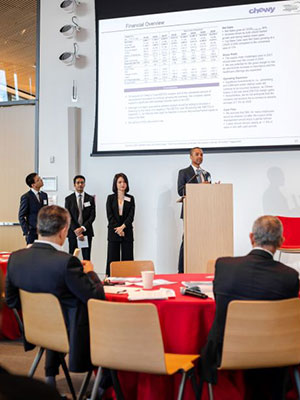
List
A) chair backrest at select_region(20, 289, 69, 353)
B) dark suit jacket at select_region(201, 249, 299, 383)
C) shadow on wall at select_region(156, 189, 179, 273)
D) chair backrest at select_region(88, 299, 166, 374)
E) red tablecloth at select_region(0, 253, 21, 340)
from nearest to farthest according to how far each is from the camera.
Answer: chair backrest at select_region(88, 299, 166, 374)
dark suit jacket at select_region(201, 249, 299, 383)
chair backrest at select_region(20, 289, 69, 353)
red tablecloth at select_region(0, 253, 21, 340)
shadow on wall at select_region(156, 189, 179, 273)

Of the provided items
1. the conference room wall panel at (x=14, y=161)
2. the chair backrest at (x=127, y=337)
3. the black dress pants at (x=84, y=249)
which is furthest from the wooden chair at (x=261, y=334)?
the conference room wall panel at (x=14, y=161)

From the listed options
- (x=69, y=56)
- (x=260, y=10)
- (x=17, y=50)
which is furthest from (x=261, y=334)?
(x=17, y=50)

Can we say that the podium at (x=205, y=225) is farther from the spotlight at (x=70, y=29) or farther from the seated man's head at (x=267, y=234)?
the spotlight at (x=70, y=29)

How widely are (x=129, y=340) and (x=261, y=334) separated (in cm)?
61

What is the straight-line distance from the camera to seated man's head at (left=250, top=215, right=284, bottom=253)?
2463mm

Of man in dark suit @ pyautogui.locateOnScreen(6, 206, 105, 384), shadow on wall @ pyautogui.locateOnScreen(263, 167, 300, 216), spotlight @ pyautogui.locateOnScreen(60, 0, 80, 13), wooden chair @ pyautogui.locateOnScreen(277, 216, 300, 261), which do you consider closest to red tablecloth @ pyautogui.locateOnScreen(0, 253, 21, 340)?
man in dark suit @ pyautogui.locateOnScreen(6, 206, 105, 384)

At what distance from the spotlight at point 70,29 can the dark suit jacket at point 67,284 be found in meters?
5.94

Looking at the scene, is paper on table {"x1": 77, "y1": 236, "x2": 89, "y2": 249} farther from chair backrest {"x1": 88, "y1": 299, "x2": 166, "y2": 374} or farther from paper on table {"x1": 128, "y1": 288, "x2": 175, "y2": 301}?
chair backrest {"x1": 88, "y1": 299, "x2": 166, "y2": 374}

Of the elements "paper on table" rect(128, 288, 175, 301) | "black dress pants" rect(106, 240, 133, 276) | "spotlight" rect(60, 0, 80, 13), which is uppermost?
"spotlight" rect(60, 0, 80, 13)

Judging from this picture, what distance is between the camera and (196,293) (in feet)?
8.94

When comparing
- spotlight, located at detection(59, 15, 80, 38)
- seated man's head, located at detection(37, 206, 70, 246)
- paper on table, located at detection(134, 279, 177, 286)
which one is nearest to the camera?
seated man's head, located at detection(37, 206, 70, 246)

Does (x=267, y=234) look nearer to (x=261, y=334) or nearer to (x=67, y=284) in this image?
(x=261, y=334)

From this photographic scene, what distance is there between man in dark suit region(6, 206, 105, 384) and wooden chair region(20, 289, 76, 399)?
Result: 0.16 ft

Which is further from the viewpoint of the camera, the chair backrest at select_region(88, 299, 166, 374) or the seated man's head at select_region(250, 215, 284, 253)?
the seated man's head at select_region(250, 215, 284, 253)
